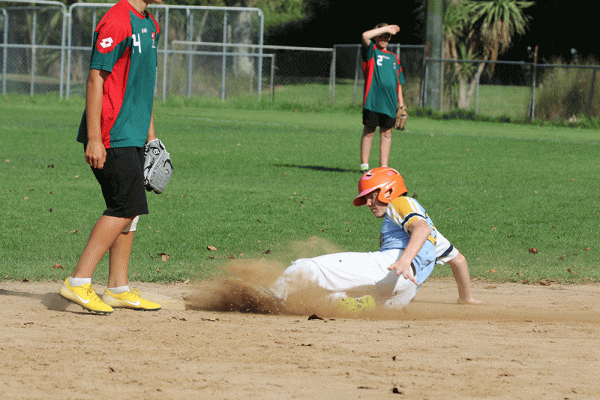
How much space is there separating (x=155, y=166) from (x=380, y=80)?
781 cm

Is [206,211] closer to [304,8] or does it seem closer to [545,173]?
[545,173]

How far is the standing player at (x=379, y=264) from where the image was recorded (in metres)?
5.26

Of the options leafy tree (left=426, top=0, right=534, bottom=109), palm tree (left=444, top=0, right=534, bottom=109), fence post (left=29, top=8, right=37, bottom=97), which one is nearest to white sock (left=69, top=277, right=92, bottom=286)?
fence post (left=29, top=8, right=37, bottom=97)

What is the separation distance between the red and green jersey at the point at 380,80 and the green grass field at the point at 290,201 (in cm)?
121

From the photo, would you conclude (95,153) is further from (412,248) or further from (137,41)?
(412,248)

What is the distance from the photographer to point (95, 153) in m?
4.82

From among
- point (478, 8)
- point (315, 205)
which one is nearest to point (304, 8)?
point (478, 8)

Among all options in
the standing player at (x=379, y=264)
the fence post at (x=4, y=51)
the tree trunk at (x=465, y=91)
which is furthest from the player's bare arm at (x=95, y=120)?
the tree trunk at (x=465, y=91)

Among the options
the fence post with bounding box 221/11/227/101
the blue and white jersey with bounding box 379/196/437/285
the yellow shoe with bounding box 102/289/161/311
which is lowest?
the yellow shoe with bounding box 102/289/161/311

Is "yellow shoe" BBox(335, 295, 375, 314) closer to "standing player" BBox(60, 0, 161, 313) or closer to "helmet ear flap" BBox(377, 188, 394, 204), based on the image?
"helmet ear flap" BBox(377, 188, 394, 204)

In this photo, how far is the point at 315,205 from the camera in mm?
10039

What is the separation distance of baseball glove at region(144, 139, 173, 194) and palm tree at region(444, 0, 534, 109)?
102 ft

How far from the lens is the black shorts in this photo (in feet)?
16.3

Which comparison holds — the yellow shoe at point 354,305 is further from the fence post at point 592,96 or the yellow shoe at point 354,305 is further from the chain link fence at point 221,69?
the fence post at point 592,96
